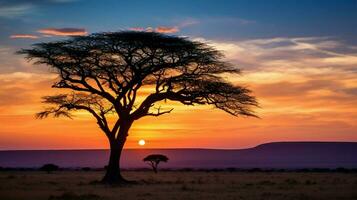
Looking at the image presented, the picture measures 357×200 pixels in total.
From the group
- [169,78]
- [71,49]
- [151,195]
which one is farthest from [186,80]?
[151,195]

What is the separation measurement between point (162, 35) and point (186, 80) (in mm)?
4132

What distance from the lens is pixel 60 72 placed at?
50.2m

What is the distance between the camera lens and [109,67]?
4875 centimetres

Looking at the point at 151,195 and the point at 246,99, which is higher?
the point at 246,99

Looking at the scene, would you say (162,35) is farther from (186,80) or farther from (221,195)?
(221,195)

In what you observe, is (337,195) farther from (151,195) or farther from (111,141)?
(111,141)

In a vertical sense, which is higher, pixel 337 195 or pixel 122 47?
pixel 122 47

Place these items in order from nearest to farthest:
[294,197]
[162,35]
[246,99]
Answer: [294,197], [162,35], [246,99]

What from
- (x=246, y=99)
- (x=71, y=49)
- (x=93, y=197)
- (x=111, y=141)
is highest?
(x=71, y=49)

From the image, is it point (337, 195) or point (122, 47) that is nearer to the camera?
point (337, 195)

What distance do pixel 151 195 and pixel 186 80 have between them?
620 inches

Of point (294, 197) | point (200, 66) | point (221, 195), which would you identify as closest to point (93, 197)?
point (221, 195)

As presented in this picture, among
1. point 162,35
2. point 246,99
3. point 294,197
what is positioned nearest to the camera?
Answer: point 294,197

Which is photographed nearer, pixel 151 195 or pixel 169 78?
pixel 151 195
